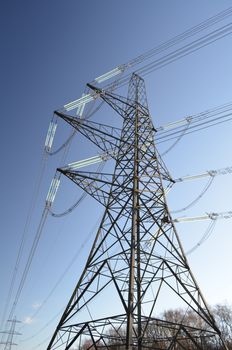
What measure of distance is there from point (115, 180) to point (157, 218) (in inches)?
104

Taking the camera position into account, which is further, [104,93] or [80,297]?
[104,93]

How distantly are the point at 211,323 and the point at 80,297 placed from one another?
4.58 metres

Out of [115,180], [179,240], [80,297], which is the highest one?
[115,180]

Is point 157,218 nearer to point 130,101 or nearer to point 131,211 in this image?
point 131,211

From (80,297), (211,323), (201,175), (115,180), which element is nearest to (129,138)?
(115,180)

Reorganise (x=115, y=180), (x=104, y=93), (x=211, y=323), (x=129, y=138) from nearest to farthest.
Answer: (x=211, y=323)
(x=115, y=180)
(x=129, y=138)
(x=104, y=93)

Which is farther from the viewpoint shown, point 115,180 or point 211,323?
point 115,180

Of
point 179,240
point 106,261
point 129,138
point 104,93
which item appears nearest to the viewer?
point 106,261

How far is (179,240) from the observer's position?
10273 mm

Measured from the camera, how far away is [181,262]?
10.1 meters

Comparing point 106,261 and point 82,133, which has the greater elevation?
point 82,133

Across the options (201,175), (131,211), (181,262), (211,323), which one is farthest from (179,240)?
(201,175)

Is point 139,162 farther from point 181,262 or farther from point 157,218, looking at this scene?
point 181,262

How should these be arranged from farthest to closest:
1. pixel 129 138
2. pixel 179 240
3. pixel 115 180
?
pixel 129 138
pixel 115 180
pixel 179 240
